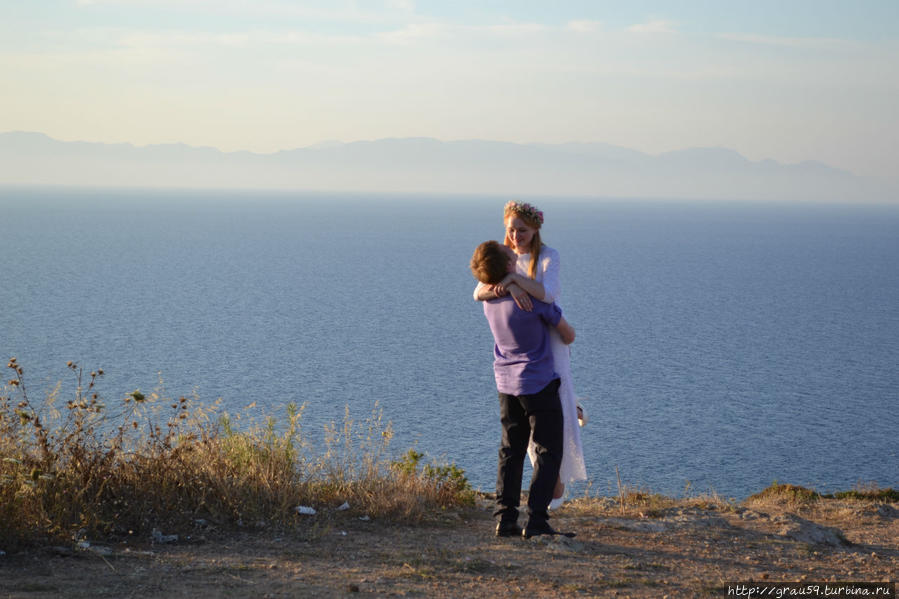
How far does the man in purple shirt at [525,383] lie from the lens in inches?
221

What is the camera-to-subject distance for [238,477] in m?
6.14

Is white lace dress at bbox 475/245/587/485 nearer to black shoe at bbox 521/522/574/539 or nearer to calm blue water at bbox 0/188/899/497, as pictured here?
black shoe at bbox 521/522/574/539

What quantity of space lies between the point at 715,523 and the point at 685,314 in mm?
56393

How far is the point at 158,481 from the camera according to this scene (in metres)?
5.93

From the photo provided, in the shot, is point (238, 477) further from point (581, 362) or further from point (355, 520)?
point (581, 362)

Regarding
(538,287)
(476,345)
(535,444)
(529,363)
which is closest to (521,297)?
(538,287)

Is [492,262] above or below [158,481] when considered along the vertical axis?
above

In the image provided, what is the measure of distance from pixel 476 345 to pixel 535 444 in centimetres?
3959

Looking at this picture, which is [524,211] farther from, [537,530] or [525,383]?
[537,530]

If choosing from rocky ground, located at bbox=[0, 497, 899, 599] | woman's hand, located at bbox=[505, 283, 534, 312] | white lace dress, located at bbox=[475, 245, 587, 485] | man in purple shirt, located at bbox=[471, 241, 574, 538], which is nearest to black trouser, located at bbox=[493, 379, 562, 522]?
man in purple shirt, located at bbox=[471, 241, 574, 538]

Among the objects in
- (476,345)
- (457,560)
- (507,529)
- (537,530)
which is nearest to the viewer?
(457,560)

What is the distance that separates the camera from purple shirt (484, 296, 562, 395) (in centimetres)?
562

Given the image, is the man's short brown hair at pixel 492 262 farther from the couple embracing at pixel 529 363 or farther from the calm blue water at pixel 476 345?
the calm blue water at pixel 476 345

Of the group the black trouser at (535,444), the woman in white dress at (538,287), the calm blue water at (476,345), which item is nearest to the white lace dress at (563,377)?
the woman in white dress at (538,287)
